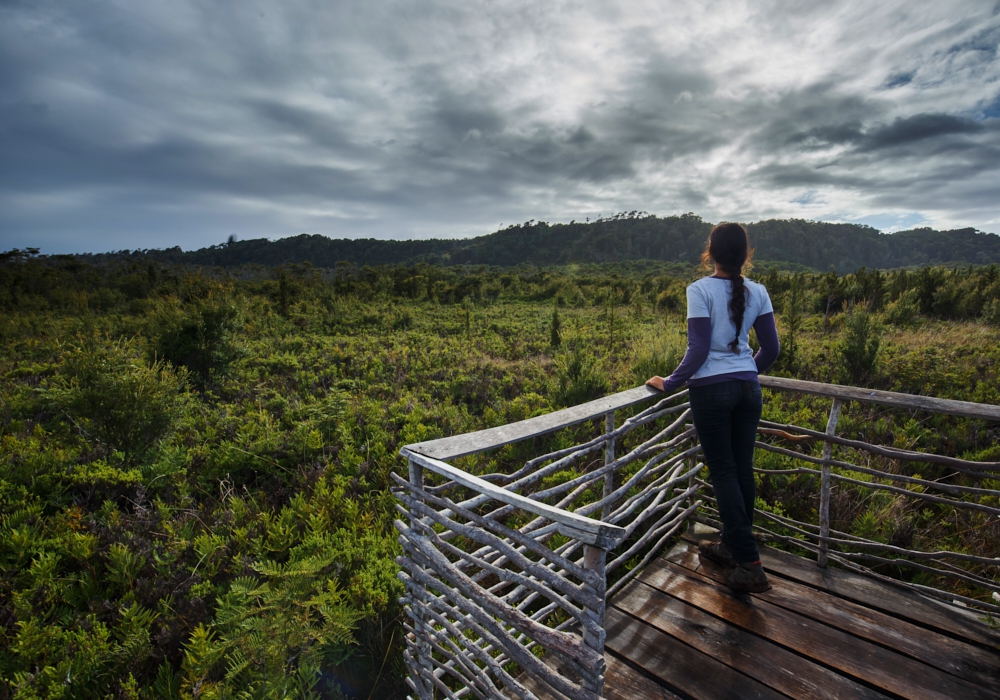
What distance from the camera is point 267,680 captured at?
6.79 feet

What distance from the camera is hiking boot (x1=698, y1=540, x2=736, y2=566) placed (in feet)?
8.68

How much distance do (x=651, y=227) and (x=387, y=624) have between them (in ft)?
407

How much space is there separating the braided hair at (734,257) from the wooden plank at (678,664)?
1.49 m

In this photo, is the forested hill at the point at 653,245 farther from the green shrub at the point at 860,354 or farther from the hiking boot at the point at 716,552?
the hiking boot at the point at 716,552

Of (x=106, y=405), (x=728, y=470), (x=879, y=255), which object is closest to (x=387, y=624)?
(x=728, y=470)

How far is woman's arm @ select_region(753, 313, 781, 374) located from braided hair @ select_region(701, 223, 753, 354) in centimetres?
17

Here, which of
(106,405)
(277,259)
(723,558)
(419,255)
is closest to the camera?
(723,558)

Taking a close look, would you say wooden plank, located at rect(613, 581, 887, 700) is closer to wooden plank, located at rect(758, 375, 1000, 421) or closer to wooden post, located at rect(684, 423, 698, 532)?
wooden post, located at rect(684, 423, 698, 532)

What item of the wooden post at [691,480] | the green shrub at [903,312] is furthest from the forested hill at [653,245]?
the wooden post at [691,480]

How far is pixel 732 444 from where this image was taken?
2.36 meters

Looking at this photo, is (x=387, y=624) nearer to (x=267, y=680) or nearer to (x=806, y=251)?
(x=267, y=680)

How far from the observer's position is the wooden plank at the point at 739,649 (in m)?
1.86

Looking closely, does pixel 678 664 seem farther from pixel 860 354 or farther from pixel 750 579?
pixel 860 354

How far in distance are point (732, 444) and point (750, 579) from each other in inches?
29.9
